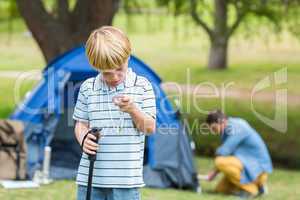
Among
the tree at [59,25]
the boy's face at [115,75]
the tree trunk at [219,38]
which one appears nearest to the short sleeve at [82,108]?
the boy's face at [115,75]

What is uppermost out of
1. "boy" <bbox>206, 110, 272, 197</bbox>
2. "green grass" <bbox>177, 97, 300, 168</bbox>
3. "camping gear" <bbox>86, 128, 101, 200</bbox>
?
"camping gear" <bbox>86, 128, 101, 200</bbox>

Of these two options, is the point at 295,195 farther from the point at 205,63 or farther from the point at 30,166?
the point at 205,63

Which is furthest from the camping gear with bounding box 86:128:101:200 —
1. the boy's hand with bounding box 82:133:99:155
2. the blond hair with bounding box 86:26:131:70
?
the blond hair with bounding box 86:26:131:70

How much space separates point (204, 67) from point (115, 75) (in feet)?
63.4

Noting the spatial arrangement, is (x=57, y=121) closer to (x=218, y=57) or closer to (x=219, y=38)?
(x=219, y=38)

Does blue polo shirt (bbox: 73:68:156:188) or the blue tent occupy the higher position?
blue polo shirt (bbox: 73:68:156:188)

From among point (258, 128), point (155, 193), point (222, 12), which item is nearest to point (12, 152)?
point (155, 193)

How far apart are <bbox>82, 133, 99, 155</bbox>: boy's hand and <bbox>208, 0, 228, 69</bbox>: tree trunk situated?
1278 centimetres

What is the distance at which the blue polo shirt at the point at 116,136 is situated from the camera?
3.20 metres

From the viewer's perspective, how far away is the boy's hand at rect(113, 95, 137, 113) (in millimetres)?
3016

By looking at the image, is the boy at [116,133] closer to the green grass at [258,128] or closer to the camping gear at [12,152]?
the camping gear at [12,152]

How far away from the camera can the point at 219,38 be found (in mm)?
19156

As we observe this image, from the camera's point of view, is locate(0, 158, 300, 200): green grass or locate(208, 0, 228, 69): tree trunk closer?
locate(0, 158, 300, 200): green grass

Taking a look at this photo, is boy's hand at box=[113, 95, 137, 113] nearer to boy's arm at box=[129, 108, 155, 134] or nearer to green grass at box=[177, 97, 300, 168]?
boy's arm at box=[129, 108, 155, 134]
